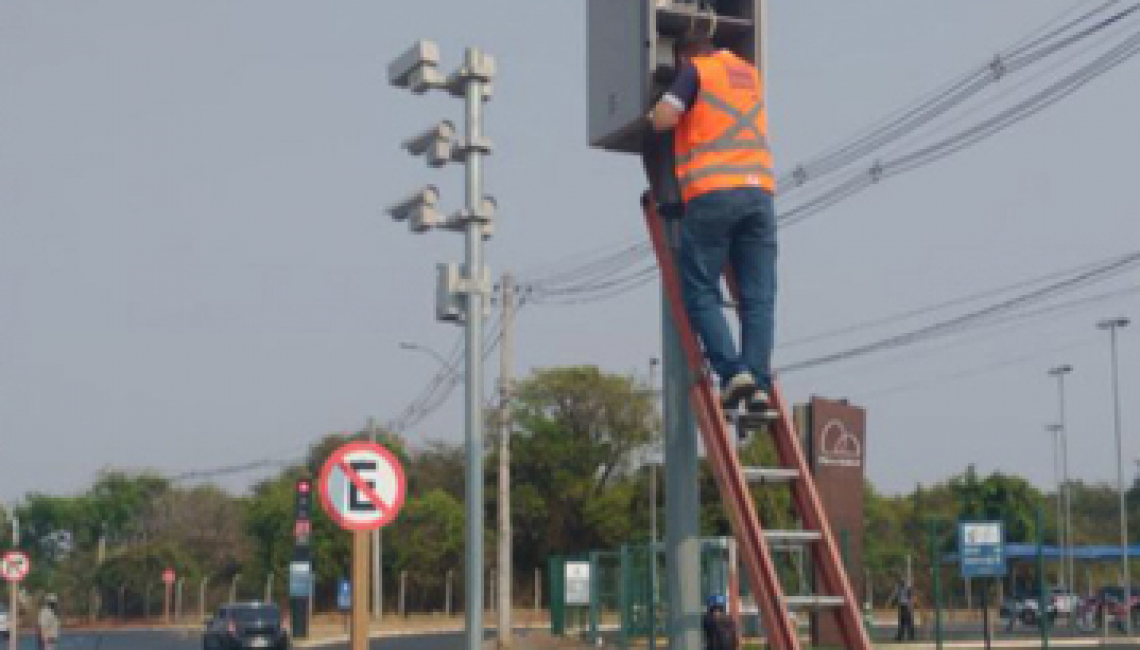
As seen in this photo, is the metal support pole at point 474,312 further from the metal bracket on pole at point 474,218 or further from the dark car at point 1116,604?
the dark car at point 1116,604

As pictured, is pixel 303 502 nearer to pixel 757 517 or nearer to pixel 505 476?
pixel 505 476

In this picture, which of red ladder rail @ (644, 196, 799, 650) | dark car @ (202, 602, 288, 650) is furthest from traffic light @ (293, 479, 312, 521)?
red ladder rail @ (644, 196, 799, 650)

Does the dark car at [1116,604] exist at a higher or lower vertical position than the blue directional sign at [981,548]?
lower

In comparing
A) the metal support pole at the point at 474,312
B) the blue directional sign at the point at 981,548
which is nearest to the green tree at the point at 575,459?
the blue directional sign at the point at 981,548

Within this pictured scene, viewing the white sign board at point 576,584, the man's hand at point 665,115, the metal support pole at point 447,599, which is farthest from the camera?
the metal support pole at point 447,599

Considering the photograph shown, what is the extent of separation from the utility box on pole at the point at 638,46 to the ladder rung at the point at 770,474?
67.5 inches

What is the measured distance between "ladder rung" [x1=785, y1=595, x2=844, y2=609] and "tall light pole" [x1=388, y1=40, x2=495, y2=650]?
7018mm

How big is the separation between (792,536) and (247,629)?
37.2m

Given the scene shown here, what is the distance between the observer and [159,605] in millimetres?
88625

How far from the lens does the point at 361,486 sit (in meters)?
11.1

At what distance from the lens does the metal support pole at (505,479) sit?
41312 millimetres

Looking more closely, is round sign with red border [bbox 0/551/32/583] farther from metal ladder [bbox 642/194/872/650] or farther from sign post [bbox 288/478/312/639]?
metal ladder [bbox 642/194/872/650]

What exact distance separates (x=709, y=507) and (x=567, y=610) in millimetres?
23623

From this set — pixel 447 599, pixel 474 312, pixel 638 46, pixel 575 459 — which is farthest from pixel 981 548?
pixel 575 459
